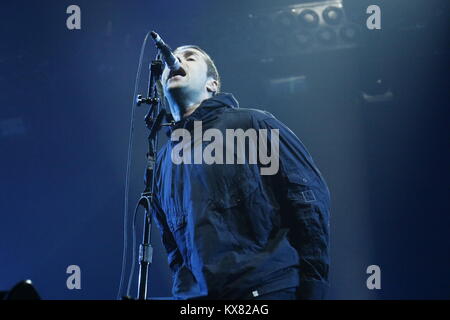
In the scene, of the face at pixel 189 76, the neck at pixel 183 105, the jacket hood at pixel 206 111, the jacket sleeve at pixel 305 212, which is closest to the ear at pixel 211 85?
the face at pixel 189 76

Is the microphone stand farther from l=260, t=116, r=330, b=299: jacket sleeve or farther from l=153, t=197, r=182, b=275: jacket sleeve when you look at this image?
l=260, t=116, r=330, b=299: jacket sleeve

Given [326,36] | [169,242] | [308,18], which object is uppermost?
[308,18]

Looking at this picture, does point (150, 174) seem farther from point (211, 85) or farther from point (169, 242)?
point (211, 85)

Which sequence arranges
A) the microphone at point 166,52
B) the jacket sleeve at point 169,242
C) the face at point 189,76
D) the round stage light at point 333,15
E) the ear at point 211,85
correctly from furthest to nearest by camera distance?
1. the round stage light at point 333,15
2. the ear at point 211,85
3. the face at point 189,76
4. the jacket sleeve at point 169,242
5. the microphone at point 166,52

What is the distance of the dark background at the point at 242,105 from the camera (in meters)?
5.22

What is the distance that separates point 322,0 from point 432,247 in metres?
3.01

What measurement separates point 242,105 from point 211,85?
2.99 metres

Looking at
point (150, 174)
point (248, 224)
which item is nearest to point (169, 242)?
point (150, 174)

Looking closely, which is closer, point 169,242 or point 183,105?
point 169,242

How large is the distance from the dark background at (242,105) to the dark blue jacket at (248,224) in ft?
11.1

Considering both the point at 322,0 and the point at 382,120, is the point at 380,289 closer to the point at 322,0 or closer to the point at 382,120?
the point at 382,120

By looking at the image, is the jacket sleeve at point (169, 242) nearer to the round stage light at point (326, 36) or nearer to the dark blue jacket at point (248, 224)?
the dark blue jacket at point (248, 224)

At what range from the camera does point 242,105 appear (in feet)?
19.1
